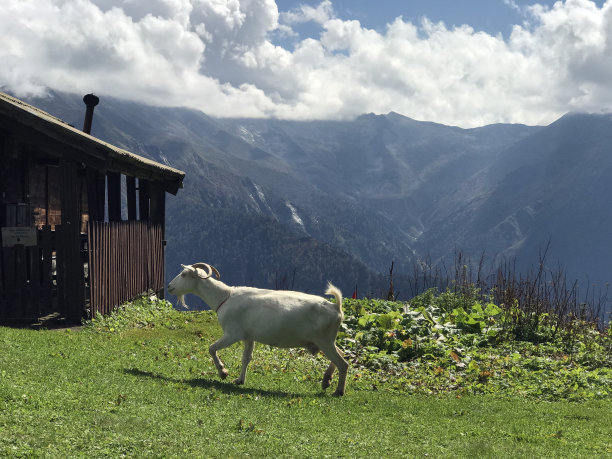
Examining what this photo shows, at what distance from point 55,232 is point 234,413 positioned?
32.2 ft

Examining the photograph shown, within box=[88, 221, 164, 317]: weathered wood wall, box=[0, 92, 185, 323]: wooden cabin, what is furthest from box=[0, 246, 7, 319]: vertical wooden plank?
box=[88, 221, 164, 317]: weathered wood wall

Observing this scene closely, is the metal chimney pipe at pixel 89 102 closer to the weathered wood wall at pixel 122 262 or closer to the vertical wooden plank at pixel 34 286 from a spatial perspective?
the weathered wood wall at pixel 122 262

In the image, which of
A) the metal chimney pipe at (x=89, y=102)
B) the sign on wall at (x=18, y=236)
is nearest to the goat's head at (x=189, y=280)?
the sign on wall at (x=18, y=236)

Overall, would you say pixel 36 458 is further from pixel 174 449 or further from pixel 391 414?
pixel 391 414

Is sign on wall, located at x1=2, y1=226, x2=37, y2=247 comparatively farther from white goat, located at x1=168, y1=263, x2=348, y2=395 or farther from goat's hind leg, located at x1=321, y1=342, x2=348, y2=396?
goat's hind leg, located at x1=321, y1=342, x2=348, y2=396

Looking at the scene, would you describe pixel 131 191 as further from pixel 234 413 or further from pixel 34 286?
pixel 234 413

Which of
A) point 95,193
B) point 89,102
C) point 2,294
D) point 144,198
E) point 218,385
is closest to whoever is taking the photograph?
point 218,385

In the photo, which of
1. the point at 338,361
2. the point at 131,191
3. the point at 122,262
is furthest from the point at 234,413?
the point at 131,191

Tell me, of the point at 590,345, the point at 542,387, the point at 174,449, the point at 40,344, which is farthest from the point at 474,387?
the point at 40,344

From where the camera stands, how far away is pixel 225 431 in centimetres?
800

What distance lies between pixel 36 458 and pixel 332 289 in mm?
6187

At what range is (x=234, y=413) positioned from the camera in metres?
9.02

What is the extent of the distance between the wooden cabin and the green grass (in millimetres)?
2584

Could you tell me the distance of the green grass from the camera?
23.5ft
